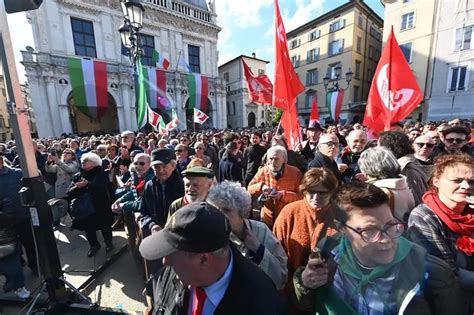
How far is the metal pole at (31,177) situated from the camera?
1716 millimetres

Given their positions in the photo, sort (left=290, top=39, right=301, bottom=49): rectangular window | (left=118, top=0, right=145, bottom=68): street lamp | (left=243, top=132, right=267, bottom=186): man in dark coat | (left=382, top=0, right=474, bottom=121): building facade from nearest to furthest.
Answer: (left=243, top=132, right=267, bottom=186): man in dark coat → (left=118, top=0, right=145, bottom=68): street lamp → (left=382, top=0, right=474, bottom=121): building facade → (left=290, top=39, right=301, bottom=49): rectangular window

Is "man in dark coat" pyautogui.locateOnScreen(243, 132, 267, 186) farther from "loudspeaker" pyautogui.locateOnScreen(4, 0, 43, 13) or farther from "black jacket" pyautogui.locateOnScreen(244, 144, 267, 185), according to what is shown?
"loudspeaker" pyautogui.locateOnScreen(4, 0, 43, 13)

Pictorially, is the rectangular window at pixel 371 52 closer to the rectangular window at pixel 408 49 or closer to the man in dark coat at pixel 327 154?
the rectangular window at pixel 408 49

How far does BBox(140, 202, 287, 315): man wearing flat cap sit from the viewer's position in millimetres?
1080

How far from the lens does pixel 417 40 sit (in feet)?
70.5

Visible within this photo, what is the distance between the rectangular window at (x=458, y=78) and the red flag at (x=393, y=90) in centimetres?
2191

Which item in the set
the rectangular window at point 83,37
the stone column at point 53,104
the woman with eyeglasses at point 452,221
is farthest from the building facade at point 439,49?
the stone column at point 53,104

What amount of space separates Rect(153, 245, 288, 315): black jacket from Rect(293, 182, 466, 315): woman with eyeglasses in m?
0.23

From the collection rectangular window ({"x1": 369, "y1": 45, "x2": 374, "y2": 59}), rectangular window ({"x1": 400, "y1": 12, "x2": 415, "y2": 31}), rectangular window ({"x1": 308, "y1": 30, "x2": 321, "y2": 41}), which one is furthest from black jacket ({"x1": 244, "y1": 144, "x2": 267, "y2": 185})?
rectangular window ({"x1": 369, "y1": 45, "x2": 374, "y2": 59})

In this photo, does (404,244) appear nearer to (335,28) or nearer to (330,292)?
(330,292)

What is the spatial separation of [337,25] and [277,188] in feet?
110

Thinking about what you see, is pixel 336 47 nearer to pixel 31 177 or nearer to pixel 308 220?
pixel 308 220

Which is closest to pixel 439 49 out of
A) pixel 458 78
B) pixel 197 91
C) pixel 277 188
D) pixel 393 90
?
pixel 458 78

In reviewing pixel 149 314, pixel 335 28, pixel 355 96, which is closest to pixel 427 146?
pixel 149 314
